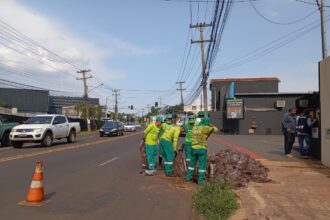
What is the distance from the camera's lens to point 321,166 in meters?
13.3

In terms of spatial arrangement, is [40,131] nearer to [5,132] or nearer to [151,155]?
[5,132]

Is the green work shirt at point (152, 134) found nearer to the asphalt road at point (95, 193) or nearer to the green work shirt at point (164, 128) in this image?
the green work shirt at point (164, 128)

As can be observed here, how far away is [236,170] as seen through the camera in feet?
35.0

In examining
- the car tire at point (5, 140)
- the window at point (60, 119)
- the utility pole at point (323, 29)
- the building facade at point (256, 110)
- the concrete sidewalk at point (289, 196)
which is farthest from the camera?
the building facade at point (256, 110)

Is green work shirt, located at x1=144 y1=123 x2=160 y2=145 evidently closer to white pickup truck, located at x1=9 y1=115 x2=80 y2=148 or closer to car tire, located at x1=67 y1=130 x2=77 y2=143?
white pickup truck, located at x1=9 y1=115 x2=80 y2=148

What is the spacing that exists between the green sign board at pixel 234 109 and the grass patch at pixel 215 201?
36430 mm

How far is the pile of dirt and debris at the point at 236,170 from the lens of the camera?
10.3 meters

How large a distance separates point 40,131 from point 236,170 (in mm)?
15509

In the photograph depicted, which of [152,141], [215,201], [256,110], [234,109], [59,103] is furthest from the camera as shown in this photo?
[59,103]

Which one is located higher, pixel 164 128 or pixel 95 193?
pixel 164 128

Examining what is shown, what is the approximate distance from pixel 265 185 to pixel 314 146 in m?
6.17

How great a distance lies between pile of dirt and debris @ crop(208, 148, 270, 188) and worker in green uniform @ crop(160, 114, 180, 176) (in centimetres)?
110

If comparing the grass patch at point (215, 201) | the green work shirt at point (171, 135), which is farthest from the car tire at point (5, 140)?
the grass patch at point (215, 201)

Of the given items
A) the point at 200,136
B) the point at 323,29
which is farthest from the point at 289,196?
the point at 323,29
